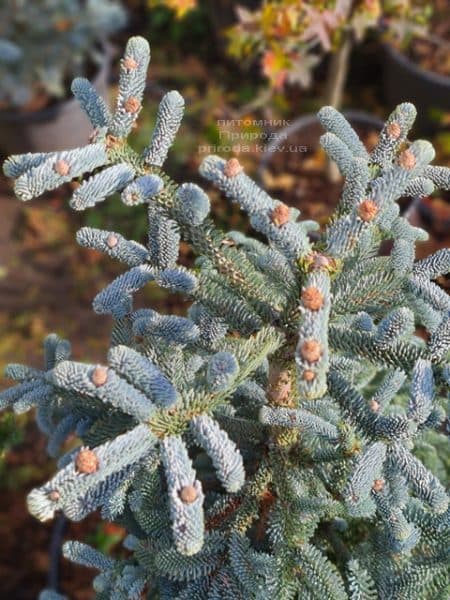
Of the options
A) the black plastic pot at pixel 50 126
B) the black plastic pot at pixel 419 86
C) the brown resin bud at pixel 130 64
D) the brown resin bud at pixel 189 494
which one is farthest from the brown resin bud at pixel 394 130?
the black plastic pot at pixel 50 126

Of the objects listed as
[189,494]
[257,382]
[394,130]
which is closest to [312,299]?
[189,494]

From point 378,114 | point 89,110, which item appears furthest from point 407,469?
point 378,114

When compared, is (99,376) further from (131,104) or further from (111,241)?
(131,104)

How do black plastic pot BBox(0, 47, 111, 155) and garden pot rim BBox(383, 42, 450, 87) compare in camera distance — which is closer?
→ garden pot rim BBox(383, 42, 450, 87)

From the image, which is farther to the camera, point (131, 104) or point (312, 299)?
point (131, 104)

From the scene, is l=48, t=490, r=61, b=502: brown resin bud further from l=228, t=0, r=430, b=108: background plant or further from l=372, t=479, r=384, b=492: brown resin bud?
l=228, t=0, r=430, b=108: background plant

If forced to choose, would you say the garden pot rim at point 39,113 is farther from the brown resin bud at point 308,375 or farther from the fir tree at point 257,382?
the brown resin bud at point 308,375

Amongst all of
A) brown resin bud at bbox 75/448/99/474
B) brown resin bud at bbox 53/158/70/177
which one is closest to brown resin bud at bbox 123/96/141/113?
brown resin bud at bbox 53/158/70/177
